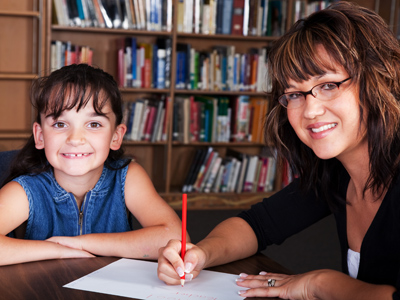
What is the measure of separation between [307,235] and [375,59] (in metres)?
2.81

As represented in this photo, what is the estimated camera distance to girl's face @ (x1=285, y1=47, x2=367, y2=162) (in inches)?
45.1

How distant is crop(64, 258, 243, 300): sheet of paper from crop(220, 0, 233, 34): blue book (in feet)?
10.8

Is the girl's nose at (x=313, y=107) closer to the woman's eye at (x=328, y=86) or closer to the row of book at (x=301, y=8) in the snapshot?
the woman's eye at (x=328, y=86)

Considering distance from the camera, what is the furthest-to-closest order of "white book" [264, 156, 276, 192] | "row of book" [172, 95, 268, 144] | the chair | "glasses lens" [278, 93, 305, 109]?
1. "white book" [264, 156, 276, 192]
2. "row of book" [172, 95, 268, 144]
3. the chair
4. "glasses lens" [278, 93, 305, 109]

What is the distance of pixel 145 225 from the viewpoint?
4.86 feet

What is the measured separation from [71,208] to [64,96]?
0.32 metres

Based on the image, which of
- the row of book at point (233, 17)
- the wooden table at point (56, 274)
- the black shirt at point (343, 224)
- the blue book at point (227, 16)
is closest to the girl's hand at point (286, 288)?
the wooden table at point (56, 274)

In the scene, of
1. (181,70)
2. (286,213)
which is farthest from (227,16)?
(286,213)

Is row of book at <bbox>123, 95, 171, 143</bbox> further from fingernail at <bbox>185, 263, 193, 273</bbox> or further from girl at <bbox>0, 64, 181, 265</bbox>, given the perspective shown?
fingernail at <bbox>185, 263, 193, 273</bbox>

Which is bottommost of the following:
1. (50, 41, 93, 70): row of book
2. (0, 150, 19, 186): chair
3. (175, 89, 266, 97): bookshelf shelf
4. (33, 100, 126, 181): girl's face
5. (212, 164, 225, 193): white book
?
(212, 164, 225, 193): white book

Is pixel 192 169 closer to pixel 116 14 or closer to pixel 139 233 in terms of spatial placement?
pixel 116 14

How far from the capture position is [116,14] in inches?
153

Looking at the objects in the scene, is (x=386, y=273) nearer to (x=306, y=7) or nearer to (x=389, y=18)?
(x=306, y=7)

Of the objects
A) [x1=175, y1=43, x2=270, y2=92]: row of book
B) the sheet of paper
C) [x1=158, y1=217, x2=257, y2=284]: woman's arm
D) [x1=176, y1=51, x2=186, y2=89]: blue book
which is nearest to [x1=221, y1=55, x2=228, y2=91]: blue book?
[x1=175, y1=43, x2=270, y2=92]: row of book
